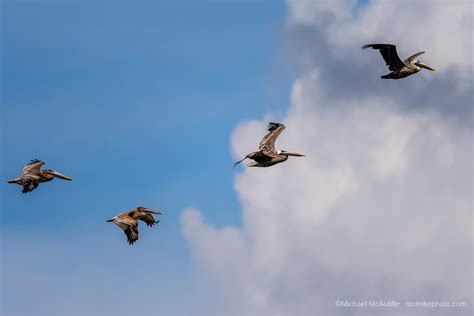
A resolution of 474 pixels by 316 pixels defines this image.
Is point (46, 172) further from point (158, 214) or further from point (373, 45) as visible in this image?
point (373, 45)

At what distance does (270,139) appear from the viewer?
207 feet

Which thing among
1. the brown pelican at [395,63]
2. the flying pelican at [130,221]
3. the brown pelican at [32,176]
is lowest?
the flying pelican at [130,221]

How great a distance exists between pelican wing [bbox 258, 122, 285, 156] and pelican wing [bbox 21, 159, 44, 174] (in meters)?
9.15

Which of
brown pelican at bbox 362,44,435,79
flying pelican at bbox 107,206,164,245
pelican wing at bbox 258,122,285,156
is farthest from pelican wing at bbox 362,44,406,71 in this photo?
flying pelican at bbox 107,206,164,245

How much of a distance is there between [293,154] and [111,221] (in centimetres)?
732

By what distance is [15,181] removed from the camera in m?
65.6

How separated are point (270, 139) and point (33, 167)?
9654 mm

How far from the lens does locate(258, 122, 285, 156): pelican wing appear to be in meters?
63.1

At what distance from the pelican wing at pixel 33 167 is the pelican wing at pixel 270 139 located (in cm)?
915

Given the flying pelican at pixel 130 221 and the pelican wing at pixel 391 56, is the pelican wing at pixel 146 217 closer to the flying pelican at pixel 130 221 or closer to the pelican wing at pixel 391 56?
the flying pelican at pixel 130 221

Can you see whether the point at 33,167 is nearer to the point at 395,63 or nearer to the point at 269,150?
the point at 269,150

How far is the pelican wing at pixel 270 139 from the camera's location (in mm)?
63062

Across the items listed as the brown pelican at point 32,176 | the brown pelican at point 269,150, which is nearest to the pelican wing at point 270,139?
the brown pelican at point 269,150

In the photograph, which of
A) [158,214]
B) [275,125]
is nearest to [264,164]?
[275,125]
